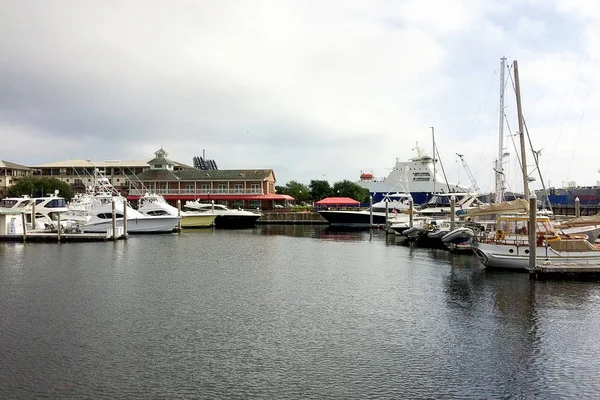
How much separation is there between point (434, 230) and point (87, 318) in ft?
112

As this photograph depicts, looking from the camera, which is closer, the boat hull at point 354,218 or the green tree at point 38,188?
the boat hull at point 354,218

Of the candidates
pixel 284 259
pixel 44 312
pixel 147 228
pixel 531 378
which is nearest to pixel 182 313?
pixel 44 312

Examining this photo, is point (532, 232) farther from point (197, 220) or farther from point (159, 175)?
point (159, 175)

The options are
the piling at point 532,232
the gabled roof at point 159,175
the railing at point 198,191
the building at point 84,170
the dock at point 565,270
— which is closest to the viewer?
the piling at point 532,232

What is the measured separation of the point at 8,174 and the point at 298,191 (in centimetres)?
6340

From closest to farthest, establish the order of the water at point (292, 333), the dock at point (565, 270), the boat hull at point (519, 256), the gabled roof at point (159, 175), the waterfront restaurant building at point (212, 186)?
the water at point (292, 333) < the dock at point (565, 270) < the boat hull at point (519, 256) < the waterfront restaurant building at point (212, 186) < the gabled roof at point (159, 175)

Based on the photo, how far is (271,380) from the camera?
42.5 ft

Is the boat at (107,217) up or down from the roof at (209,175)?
down

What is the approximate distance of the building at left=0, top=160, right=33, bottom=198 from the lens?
342 feet

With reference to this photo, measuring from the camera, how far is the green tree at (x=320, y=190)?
10456 centimetres

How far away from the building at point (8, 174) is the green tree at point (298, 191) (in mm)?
58476

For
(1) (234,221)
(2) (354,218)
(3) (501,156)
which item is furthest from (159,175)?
(3) (501,156)

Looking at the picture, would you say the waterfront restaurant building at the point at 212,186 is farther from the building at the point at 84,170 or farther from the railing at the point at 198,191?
the building at the point at 84,170

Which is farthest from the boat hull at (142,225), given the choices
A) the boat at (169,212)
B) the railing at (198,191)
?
the railing at (198,191)
